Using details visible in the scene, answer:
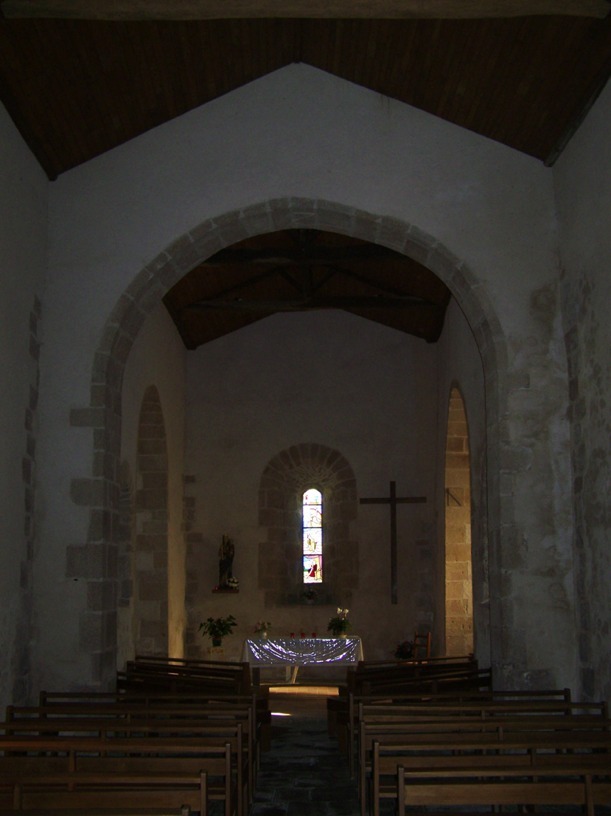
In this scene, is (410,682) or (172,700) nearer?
(172,700)

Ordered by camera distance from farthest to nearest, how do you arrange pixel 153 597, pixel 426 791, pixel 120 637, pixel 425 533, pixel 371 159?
pixel 425 533 → pixel 153 597 → pixel 120 637 → pixel 371 159 → pixel 426 791

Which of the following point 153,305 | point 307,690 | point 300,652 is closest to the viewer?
point 153,305

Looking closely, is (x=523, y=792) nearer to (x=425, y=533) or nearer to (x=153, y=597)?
(x=153, y=597)

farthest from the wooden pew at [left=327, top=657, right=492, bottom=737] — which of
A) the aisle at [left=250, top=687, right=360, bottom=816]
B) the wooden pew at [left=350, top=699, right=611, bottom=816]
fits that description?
the wooden pew at [left=350, top=699, right=611, bottom=816]

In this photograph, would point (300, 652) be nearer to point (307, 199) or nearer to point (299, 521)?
point (299, 521)

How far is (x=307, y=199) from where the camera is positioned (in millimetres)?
8281

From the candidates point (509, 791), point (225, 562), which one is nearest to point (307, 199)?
point (509, 791)

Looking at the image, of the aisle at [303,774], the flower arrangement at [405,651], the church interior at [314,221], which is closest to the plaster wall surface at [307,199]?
the church interior at [314,221]

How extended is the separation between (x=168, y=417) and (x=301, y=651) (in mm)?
3783

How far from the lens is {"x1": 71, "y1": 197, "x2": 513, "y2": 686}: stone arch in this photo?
25.5ft

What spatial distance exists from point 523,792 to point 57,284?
578 centimetres

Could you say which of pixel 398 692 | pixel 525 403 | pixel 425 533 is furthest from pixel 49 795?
pixel 425 533

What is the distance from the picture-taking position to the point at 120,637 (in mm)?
10719

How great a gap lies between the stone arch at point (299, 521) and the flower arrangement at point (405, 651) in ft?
5.35
